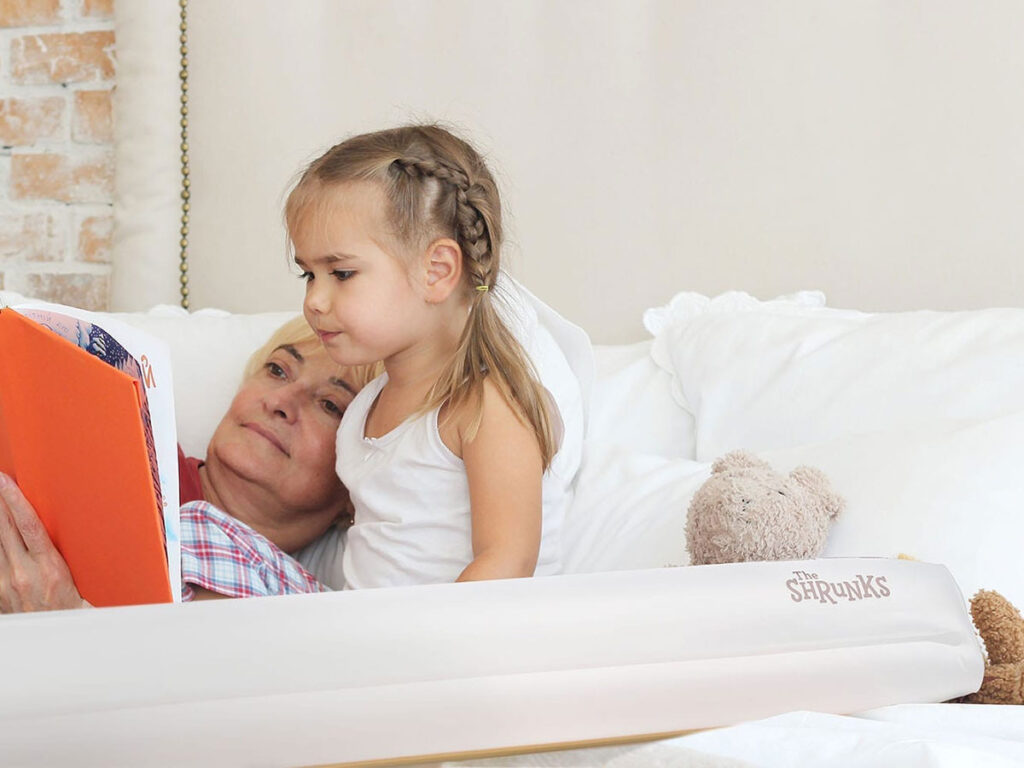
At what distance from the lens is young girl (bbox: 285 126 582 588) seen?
1.05 metres

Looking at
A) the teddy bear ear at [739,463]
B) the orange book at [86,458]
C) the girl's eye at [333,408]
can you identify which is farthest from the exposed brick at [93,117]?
the teddy bear ear at [739,463]

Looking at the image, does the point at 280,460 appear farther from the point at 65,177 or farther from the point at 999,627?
the point at 65,177

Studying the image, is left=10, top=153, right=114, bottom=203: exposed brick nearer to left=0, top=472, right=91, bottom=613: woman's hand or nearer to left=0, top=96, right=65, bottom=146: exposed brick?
left=0, top=96, right=65, bottom=146: exposed brick

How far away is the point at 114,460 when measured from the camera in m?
0.62

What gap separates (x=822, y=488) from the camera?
91cm

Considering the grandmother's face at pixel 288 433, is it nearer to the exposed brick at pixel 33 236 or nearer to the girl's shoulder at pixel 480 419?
the girl's shoulder at pixel 480 419

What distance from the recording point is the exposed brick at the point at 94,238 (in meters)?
1.91

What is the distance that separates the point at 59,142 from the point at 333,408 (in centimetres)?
99

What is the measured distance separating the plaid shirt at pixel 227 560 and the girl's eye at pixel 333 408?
20cm

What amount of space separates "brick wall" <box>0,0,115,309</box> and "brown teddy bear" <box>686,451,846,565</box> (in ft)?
4.49

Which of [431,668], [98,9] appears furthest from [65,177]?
[431,668]

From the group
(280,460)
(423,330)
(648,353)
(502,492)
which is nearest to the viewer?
(502,492)

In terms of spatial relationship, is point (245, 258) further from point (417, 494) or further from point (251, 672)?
point (251, 672)

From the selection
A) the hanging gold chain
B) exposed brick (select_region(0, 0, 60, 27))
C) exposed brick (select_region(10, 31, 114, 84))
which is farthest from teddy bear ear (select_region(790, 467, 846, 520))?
exposed brick (select_region(0, 0, 60, 27))
